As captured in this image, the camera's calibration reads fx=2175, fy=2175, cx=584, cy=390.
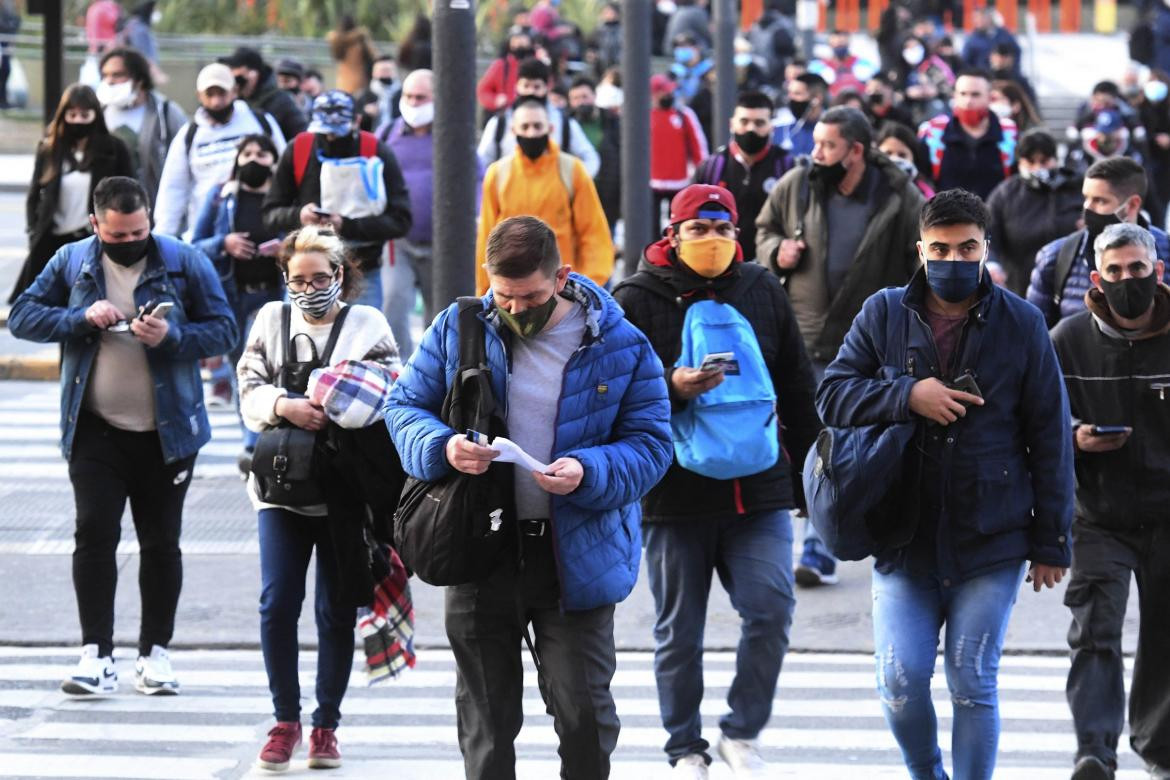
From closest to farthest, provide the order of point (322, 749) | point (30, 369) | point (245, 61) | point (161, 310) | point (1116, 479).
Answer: point (1116, 479)
point (322, 749)
point (161, 310)
point (245, 61)
point (30, 369)

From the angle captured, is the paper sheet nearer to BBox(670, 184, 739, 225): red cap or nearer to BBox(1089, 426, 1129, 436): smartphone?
BBox(670, 184, 739, 225): red cap

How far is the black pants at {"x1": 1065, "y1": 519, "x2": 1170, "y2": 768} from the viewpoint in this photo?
6.99 meters

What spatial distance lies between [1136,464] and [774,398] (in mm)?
1173

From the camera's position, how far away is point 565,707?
19.6 feet

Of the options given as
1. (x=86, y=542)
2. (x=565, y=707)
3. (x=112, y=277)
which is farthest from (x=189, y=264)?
(x=565, y=707)

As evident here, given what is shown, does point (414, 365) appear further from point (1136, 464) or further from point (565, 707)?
point (1136, 464)

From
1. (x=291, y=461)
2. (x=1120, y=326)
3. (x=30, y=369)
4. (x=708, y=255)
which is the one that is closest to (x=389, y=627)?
(x=291, y=461)

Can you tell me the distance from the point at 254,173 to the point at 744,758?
18.0 ft

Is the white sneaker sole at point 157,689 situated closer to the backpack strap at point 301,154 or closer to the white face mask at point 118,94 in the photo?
the backpack strap at point 301,154

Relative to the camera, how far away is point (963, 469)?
6.06 m

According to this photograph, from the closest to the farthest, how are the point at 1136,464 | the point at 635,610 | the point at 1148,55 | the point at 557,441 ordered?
1. the point at 557,441
2. the point at 1136,464
3. the point at 635,610
4. the point at 1148,55

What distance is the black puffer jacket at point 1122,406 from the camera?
6.95 meters

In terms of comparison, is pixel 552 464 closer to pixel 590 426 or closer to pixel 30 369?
pixel 590 426

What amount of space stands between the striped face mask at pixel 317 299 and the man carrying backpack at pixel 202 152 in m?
4.77
